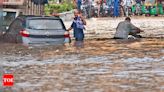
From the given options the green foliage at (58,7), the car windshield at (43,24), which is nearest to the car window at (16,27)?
the car windshield at (43,24)

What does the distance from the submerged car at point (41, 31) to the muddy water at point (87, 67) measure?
1.51ft

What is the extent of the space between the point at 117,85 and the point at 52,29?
10.1 meters

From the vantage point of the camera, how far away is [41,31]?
22312 mm

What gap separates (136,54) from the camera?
1942 cm

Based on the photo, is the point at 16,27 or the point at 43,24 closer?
the point at 43,24

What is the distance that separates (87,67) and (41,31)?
6603 millimetres

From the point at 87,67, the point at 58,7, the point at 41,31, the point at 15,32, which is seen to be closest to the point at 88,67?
the point at 87,67

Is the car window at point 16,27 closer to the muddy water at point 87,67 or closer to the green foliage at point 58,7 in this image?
the muddy water at point 87,67

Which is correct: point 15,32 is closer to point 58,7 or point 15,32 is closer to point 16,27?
point 16,27

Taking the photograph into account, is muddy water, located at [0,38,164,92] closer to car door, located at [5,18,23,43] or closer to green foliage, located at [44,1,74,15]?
car door, located at [5,18,23,43]

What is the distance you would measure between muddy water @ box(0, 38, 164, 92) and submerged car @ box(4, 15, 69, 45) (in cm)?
46

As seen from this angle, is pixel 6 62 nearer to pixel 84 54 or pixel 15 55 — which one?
pixel 15 55

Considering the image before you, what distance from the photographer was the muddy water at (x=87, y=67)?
496 inches

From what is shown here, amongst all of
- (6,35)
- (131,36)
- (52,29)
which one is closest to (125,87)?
(52,29)
